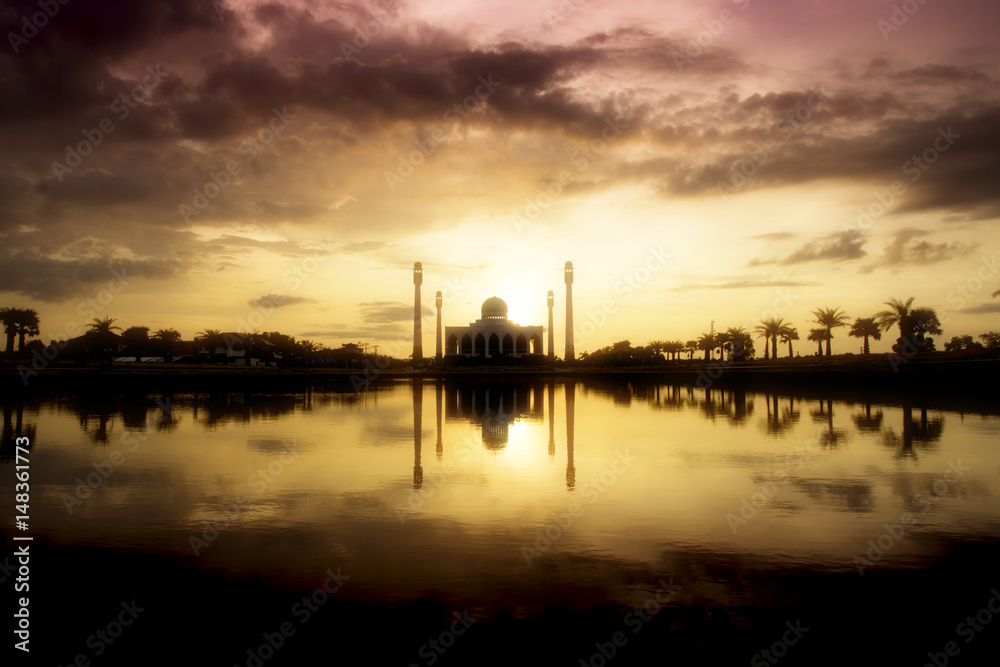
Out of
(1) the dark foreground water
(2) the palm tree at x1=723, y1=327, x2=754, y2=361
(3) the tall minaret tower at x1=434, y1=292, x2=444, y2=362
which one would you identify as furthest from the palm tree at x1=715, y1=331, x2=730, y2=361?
(1) the dark foreground water

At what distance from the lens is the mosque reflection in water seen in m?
18.5

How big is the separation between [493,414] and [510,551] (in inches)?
768

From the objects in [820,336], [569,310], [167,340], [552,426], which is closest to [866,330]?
[820,336]

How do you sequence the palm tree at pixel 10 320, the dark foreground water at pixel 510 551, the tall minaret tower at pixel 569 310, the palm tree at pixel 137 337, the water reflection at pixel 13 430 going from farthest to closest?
the tall minaret tower at pixel 569 310, the palm tree at pixel 137 337, the palm tree at pixel 10 320, the water reflection at pixel 13 430, the dark foreground water at pixel 510 551

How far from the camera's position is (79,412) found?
29.0 metres

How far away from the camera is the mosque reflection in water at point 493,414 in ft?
60.6

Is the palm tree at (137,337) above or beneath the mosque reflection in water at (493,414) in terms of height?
above

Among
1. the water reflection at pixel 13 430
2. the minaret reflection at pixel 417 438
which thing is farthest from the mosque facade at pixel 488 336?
the water reflection at pixel 13 430

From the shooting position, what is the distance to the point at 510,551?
943cm

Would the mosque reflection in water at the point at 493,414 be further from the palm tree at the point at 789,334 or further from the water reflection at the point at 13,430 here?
the palm tree at the point at 789,334

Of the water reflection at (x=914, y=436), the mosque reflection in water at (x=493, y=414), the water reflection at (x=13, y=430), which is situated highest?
the water reflection at (x=13, y=430)

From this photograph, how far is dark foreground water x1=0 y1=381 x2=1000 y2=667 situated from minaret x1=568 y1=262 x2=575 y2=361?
80.3 meters

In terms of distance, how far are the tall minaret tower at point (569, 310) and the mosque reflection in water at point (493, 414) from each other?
57908 mm

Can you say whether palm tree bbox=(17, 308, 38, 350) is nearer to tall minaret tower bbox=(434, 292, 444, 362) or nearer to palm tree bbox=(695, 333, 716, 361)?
tall minaret tower bbox=(434, 292, 444, 362)
